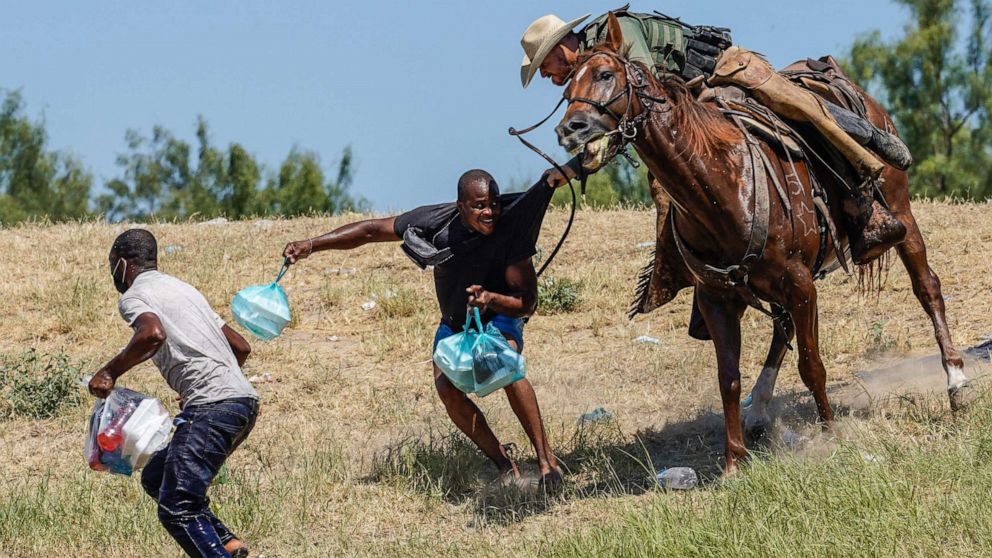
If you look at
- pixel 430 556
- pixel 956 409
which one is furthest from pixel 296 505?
pixel 956 409

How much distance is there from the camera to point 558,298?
463 inches

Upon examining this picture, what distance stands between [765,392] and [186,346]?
3726 millimetres

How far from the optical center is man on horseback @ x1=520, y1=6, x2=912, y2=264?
7.46 metres

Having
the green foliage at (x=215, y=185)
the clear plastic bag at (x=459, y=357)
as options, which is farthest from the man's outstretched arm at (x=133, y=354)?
the green foliage at (x=215, y=185)

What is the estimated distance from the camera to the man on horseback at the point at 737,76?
7457 millimetres

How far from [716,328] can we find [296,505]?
2556 mm

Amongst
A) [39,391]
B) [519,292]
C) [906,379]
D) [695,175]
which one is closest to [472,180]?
[519,292]

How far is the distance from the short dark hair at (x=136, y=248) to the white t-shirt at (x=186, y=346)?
3.3 inches

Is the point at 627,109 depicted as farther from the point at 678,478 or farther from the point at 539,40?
the point at 678,478

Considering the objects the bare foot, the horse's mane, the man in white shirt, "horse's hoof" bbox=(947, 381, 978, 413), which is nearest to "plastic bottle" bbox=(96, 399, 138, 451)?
the man in white shirt

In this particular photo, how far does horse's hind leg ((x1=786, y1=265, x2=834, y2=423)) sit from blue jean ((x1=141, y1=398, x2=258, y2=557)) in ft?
9.69

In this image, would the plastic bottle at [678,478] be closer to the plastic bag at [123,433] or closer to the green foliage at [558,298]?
the plastic bag at [123,433]

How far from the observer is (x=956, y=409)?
779 centimetres

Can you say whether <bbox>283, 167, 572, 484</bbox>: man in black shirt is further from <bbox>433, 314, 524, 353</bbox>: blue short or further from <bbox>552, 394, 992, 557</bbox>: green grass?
<bbox>552, 394, 992, 557</bbox>: green grass
